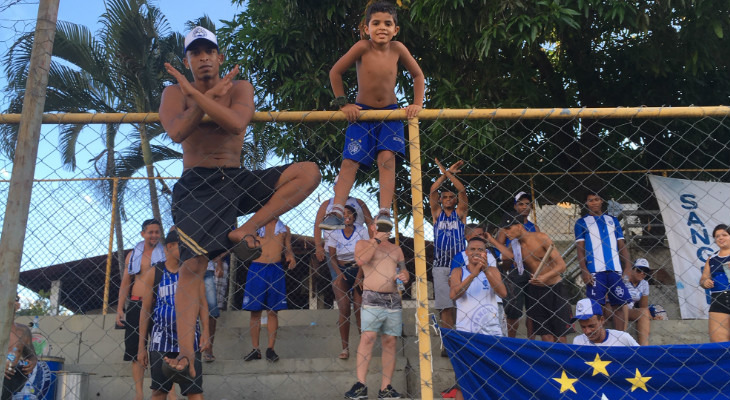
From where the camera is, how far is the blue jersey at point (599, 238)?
6.95 m

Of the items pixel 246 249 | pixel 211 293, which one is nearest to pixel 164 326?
pixel 211 293

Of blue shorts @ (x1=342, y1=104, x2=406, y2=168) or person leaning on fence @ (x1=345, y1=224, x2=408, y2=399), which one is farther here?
person leaning on fence @ (x1=345, y1=224, x2=408, y2=399)

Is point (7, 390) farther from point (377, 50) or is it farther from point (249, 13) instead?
point (249, 13)

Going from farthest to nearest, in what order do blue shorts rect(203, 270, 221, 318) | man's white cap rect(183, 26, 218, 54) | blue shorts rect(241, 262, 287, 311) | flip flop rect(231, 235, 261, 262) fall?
blue shorts rect(203, 270, 221, 318) → blue shorts rect(241, 262, 287, 311) → man's white cap rect(183, 26, 218, 54) → flip flop rect(231, 235, 261, 262)

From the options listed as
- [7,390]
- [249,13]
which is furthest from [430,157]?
[7,390]

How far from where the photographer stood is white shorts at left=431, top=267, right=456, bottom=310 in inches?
268

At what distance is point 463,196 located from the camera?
6.89m

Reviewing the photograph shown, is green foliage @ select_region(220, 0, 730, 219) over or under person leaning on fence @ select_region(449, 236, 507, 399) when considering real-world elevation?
over

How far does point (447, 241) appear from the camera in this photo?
7.02 metres

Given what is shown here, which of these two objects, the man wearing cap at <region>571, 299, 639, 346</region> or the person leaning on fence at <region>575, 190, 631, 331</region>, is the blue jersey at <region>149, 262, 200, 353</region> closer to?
the man wearing cap at <region>571, 299, 639, 346</region>

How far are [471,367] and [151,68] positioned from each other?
13128mm

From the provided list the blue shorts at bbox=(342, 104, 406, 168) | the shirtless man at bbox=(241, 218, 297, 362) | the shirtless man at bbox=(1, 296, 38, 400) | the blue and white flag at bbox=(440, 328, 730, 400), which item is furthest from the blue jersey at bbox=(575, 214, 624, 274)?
the shirtless man at bbox=(1, 296, 38, 400)

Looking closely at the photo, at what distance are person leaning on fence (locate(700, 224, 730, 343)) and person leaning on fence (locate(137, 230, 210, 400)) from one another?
14.3 ft

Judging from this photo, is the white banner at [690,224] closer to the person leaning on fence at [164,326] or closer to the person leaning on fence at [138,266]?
the person leaning on fence at [164,326]
